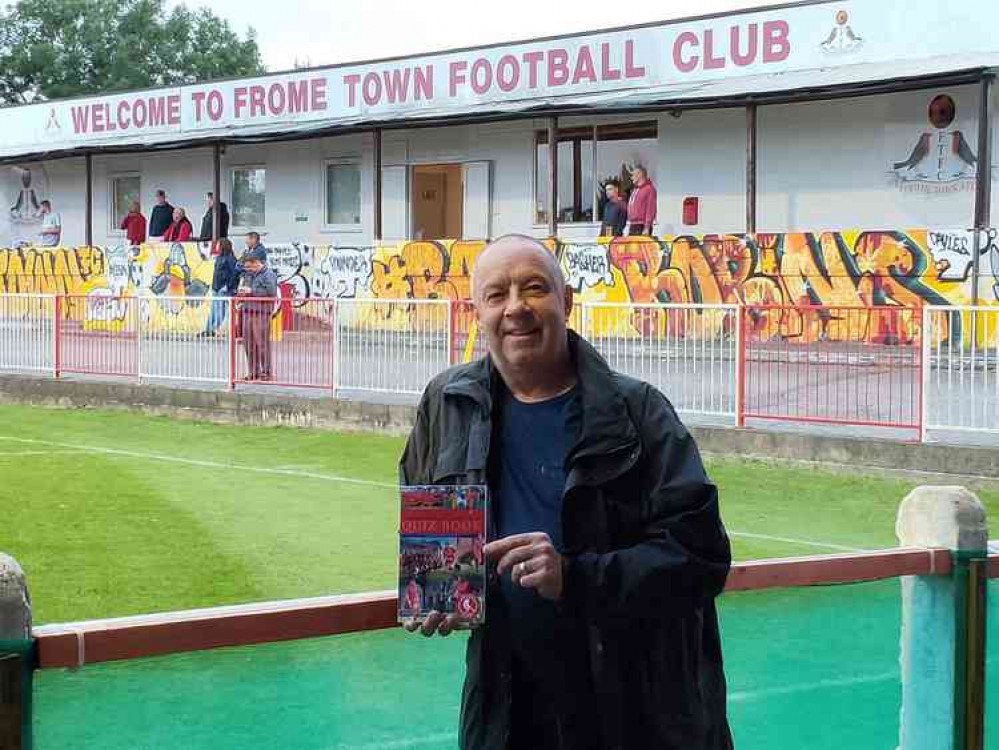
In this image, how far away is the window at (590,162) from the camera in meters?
27.4

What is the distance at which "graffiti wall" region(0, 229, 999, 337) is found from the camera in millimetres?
21891

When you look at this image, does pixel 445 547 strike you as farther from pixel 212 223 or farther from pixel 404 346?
pixel 212 223

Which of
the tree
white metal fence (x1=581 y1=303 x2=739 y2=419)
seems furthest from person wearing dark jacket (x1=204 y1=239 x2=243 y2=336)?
the tree

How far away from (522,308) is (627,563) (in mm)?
535

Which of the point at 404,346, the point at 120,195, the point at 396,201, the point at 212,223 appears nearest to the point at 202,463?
the point at 404,346

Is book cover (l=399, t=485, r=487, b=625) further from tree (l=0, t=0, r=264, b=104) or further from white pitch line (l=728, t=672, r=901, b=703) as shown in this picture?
tree (l=0, t=0, r=264, b=104)

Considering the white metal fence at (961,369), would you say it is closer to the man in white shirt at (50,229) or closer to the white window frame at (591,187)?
the white window frame at (591,187)

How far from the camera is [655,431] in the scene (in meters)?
3.04

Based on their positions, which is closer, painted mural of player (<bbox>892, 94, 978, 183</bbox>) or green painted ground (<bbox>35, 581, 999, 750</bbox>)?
green painted ground (<bbox>35, 581, 999, 750</bbox>)

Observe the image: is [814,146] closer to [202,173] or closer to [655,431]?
[202,173]

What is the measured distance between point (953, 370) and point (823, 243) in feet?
32.8

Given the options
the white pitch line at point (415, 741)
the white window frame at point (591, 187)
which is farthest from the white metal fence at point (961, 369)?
the white window frame at point (591, 187)

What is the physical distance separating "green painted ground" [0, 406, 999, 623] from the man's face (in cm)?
550

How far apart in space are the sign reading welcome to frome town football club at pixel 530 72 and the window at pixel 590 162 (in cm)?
122
